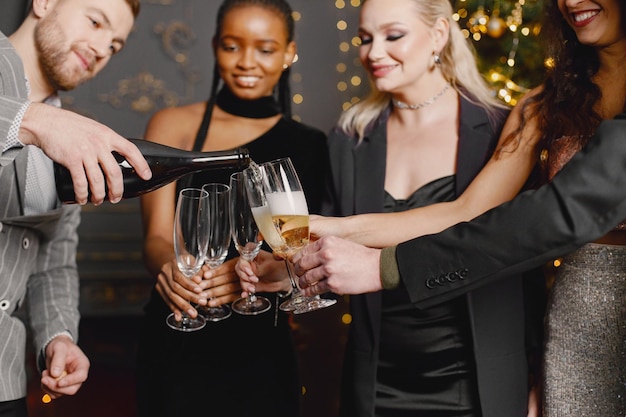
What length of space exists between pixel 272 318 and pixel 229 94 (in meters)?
0.83

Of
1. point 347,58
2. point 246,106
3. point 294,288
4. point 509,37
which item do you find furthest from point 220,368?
point 347,58

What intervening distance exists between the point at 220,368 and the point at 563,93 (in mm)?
1256

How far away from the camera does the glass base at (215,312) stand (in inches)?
74.6

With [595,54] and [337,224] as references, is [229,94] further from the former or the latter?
[595,54]

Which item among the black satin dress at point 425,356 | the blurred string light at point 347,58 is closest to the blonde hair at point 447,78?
the black satin dress at point 425,356

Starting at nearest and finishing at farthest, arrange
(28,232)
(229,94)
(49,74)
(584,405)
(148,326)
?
(584,405) → (28,232) → (49,74) → (148,326) → (229,94)

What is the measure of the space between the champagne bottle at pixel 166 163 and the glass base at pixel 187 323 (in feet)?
1.39

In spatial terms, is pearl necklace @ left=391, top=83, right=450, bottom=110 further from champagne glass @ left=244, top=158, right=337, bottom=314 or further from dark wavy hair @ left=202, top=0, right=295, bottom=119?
champagne glass @ left=244, top=158, right=337, bottom=314

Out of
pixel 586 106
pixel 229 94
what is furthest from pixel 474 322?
pixel 229 94

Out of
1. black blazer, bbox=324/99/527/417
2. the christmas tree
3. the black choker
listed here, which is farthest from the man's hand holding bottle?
the christmas tree

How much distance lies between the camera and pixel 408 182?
2.04 metres

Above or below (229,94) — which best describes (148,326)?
below

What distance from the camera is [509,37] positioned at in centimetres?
346

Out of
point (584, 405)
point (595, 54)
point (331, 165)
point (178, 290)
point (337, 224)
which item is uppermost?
point (595, 54)
